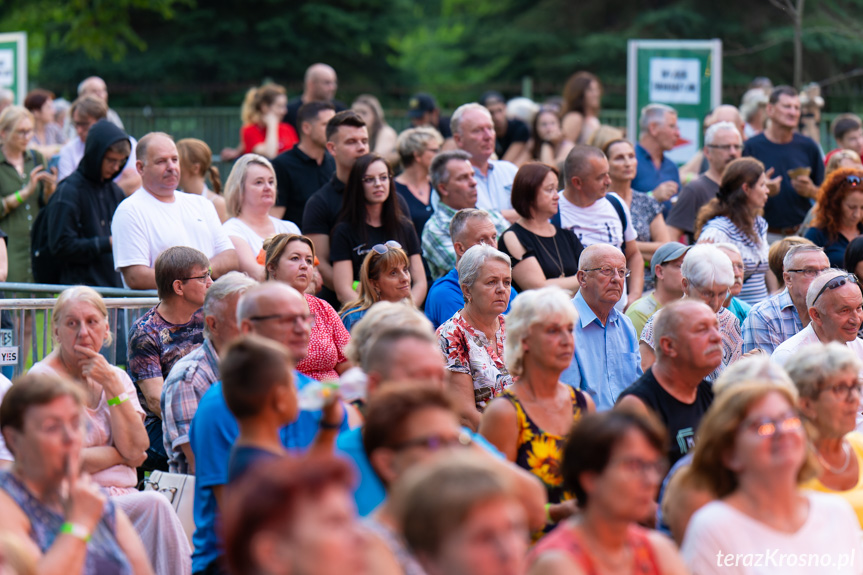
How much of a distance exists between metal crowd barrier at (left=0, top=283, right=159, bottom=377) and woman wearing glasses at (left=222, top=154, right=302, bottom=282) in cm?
71

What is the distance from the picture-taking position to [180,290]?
243 inches

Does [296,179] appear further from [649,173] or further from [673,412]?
[673,412]

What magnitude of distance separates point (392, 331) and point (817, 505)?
168cm

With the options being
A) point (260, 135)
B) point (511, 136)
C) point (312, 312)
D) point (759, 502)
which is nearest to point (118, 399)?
point (312, 312)

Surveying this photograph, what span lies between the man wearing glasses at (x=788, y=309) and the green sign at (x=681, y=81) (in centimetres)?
645

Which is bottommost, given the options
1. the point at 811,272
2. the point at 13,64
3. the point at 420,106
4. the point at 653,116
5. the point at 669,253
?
the point at 811,272

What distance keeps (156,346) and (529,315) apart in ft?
7.22

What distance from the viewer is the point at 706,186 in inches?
371

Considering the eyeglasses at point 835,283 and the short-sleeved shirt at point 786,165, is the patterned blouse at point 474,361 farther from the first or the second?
the short-sleeved shirt at point 786,165

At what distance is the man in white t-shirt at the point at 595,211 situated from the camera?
8.15 m

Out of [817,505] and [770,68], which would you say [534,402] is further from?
[770,68]

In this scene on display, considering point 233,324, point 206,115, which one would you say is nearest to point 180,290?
point 233,324

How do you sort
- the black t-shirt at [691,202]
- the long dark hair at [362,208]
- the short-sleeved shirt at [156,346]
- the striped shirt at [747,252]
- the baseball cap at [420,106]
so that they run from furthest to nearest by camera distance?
the baseball cap at [420,106] → the black t-shirt at [691,202] → the striped shirt at [747,252] → the long dark hair at [362,208] → the short-sleeved shirt at [156,346]

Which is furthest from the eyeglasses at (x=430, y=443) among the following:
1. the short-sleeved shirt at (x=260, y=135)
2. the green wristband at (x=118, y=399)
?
the short-sleeved shirt at (x=260, y=135)
